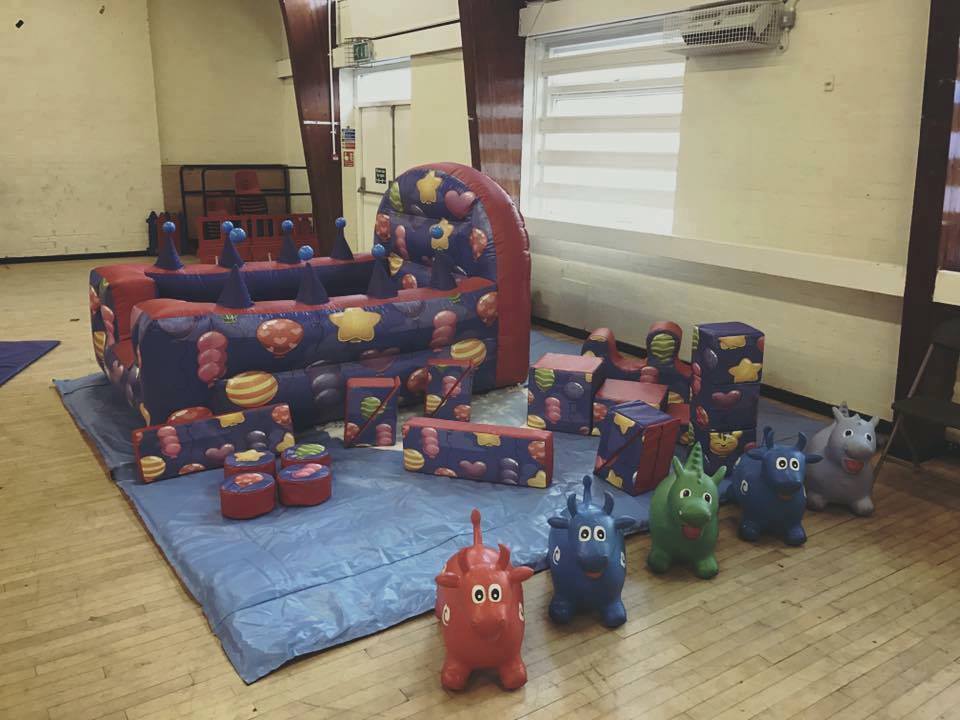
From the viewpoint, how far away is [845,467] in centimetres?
368

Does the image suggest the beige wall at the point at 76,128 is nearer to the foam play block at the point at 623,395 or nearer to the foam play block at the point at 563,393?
the foam play block at the point at 563,393

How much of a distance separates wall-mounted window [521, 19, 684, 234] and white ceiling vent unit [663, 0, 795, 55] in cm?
47

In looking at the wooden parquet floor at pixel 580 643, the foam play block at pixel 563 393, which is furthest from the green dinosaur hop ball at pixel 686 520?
the foam play block at pixel 563 393

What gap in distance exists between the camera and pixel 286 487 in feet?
11.9

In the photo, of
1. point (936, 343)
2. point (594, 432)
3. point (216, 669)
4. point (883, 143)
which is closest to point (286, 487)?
point (216, 669)

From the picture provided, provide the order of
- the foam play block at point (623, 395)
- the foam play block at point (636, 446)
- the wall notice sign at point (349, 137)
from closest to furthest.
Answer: the foam play block at point (636, 446) < the foam play block at point (623, 395) < the wall notice sign at point (349, 137)

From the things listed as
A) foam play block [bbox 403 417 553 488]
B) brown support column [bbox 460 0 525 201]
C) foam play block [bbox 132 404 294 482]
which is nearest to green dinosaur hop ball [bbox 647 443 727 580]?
foam play block [bbox 403 417 553 488]

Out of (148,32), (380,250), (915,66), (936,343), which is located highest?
(148,32)

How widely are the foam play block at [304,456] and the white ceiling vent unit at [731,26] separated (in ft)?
11.5

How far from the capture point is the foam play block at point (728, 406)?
3977mm

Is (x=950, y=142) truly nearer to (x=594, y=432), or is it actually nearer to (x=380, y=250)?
(x=594, y=432)

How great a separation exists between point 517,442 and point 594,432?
0.88 m

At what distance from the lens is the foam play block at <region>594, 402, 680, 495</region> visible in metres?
3.73

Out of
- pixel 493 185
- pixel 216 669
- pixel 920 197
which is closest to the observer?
pixel 216 669
